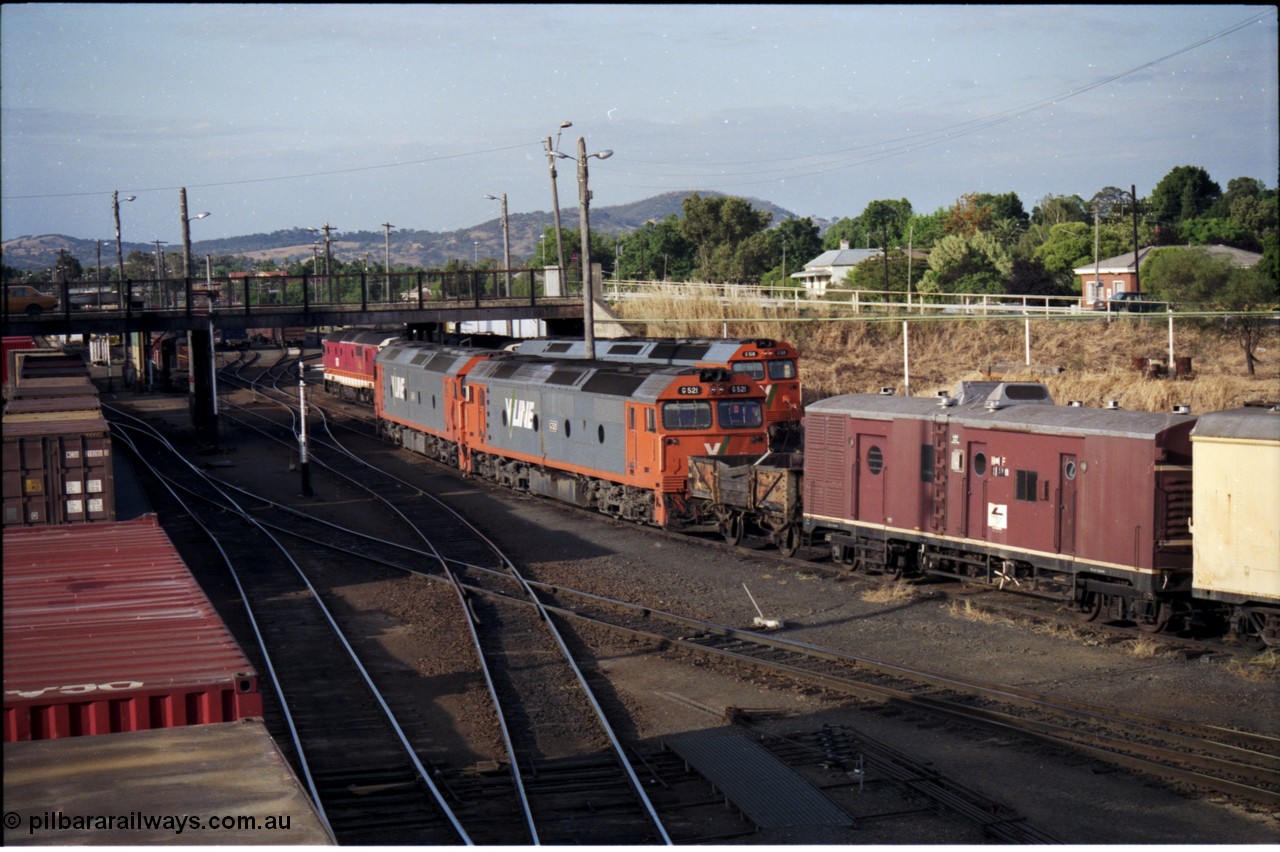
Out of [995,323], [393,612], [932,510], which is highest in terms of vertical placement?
[995,323]

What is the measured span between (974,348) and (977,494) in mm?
31588

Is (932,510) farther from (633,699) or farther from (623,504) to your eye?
(623,504)

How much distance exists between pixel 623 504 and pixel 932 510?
379 inches

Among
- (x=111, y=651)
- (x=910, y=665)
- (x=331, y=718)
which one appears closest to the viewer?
(x=111, y=651)

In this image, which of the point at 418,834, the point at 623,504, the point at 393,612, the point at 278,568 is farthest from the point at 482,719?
the point at 623,504

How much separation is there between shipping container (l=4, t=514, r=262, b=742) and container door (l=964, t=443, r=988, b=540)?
12.5 m

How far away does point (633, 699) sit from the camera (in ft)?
52.9

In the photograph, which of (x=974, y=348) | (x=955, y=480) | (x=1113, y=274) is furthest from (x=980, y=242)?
(x=955, y=480)

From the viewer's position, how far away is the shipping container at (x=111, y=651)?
32.0 ft

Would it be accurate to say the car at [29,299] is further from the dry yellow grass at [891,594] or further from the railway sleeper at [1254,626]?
the railway sleeper at [1254,626]

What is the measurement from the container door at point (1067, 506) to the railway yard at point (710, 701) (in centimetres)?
127

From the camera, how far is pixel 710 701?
15812mm

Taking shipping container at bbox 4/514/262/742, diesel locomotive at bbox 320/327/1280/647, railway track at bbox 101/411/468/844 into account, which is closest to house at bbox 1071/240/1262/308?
diesel locomotive at bbox 320/327/1280/647

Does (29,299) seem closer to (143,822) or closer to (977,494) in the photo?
(977,494)
